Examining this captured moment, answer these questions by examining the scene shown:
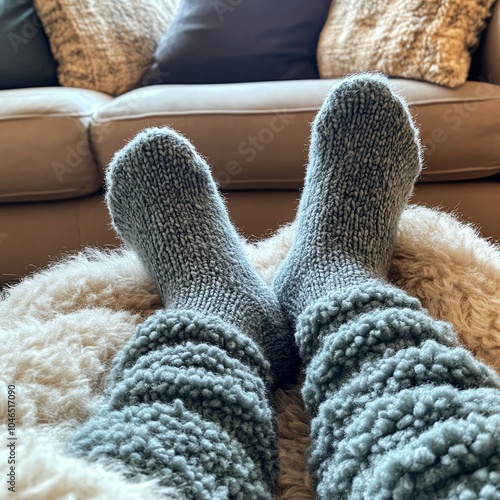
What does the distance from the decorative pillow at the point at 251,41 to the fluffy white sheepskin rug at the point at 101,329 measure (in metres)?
0.54

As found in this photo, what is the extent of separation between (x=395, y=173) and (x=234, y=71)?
0.61 meters

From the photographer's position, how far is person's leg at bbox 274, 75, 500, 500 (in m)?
0.34

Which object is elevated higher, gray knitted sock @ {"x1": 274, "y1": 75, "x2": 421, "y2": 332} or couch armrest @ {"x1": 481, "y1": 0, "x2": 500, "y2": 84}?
couch armrest @ {"x1": 481, "y1": 0, "x2": 500, "y2": 84}

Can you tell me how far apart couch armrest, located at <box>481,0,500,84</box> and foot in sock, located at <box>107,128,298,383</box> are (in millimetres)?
587

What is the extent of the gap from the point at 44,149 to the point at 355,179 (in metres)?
0.56

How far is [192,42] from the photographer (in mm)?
1235

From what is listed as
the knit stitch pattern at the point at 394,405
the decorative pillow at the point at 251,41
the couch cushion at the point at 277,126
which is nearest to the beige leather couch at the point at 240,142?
the couch cushion at the point at 277,126

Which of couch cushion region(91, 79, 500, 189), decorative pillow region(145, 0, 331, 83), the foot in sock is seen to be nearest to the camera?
the foot in sock

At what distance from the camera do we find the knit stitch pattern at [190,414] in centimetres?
37

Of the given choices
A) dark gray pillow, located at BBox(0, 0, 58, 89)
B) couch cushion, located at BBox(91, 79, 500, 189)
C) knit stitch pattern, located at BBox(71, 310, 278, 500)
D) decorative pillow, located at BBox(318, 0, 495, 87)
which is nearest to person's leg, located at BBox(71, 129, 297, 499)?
knit stitch pattern, located at BBox(71, 310, 278, 500)

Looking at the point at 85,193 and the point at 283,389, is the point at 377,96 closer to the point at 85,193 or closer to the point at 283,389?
the point at 283,389

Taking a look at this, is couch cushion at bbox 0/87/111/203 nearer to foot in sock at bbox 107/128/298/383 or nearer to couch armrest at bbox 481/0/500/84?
foot in sock at bbox 107/128/298/383

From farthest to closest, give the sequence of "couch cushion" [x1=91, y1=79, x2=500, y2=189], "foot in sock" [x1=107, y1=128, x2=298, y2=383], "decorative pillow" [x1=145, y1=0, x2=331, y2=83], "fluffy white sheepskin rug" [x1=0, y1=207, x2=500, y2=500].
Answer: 1. "decorative pillow" [x1=145, y1=0, x2=331, y2=83]
2. "couch cushion" [x1=91, y1=79, x2=500, y2=189]
3. "foot in sock" [x1=107, y1=128, x2=298, y2=383]
4. "fluffy white sheepskin rug" [x1=0, y1=207, x2=500, y2=500]

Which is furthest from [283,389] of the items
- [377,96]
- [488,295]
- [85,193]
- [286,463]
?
[85,193]
